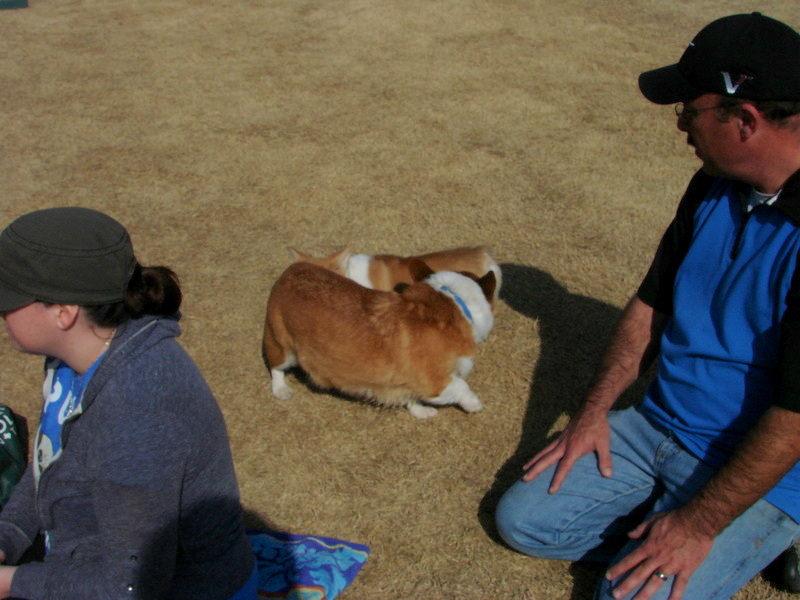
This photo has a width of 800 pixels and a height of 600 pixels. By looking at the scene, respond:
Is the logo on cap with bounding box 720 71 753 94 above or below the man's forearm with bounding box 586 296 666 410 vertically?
above

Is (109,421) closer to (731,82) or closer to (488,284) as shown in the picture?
(731,82)

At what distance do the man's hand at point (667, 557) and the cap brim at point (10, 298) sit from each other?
5.80 ft

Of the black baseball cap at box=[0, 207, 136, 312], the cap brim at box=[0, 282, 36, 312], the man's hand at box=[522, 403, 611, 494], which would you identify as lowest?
the man's hand at box=[522, 403, 611, 494]

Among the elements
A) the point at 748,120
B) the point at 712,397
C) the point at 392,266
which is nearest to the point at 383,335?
the point at 392,266

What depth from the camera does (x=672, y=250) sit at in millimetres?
2619

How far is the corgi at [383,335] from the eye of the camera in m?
3.10

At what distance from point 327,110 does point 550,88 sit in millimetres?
2013

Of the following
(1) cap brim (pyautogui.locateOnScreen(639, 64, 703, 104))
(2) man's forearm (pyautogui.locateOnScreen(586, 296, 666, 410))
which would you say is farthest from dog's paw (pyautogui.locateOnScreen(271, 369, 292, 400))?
(1) cap brim (pyautogui.locateOnScreen(639, 64, 703, 104))

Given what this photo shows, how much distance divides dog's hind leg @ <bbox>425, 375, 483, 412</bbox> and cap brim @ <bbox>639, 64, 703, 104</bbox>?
1440mm

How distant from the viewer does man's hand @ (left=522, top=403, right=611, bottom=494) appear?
8.21ft

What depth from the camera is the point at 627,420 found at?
2.60m

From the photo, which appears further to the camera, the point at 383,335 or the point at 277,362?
the point at 277,362

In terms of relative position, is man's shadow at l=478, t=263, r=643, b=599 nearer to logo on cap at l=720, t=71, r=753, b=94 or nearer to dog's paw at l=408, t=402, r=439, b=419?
dog's paw at l=408, t=402, r=439, b=419

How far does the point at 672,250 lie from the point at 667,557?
108 cm
